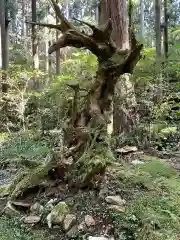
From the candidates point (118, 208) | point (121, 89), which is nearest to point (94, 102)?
point (118, 208)

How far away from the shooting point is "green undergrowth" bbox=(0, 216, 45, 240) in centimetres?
344

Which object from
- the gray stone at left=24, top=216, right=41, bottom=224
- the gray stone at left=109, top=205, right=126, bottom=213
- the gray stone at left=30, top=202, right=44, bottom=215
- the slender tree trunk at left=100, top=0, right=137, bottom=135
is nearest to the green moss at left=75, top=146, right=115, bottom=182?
the gray stone at left=109, top=205, right=126, bottom=213

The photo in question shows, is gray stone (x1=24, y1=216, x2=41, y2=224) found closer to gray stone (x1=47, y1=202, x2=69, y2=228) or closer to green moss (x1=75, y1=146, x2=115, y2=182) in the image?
gray stone (x1=47, y1=202, x2=69, y2=228)

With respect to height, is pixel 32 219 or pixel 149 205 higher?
pixel 149 205

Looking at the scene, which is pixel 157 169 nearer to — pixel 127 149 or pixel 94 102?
pixel 127 149

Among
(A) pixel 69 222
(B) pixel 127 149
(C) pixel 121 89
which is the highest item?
(C) pixel 121 89

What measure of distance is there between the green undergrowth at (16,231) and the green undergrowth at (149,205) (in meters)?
0.90

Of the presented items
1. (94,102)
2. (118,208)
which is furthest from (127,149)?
(118,208)

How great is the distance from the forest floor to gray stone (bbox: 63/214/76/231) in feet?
0.16

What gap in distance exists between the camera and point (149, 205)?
3.56m

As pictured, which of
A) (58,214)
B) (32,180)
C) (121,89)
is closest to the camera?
(58,214)

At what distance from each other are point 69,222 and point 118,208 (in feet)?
1.90

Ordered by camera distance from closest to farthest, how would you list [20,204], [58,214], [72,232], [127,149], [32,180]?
[72,232] → [58,214] → [20,204] → [32,180] → [127,149]

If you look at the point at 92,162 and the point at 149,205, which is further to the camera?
the point at 92,162
